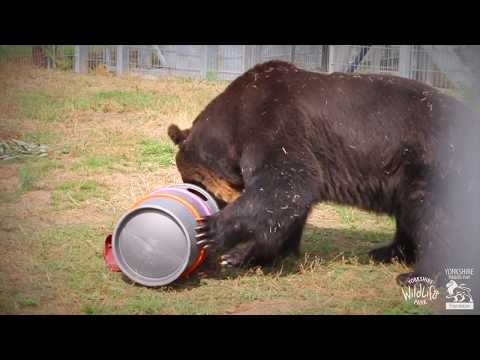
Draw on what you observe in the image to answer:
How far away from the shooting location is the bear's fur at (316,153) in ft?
17.8

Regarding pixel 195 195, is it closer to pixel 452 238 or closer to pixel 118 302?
pixel 118 302

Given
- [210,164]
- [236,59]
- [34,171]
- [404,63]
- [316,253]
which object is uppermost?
[404,63]

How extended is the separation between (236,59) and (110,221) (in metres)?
4.70

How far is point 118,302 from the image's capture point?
4.99m

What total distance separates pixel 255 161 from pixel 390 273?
1596 mm

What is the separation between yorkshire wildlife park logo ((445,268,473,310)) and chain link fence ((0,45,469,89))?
184 cm

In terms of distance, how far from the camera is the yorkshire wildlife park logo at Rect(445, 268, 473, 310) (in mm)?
4875

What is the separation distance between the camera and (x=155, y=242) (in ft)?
17.0

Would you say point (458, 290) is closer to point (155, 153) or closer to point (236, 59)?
point (155, 153)

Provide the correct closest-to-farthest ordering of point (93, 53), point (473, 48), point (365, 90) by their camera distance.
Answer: point (473, 48) < point (365, 90) < point (93, 53)

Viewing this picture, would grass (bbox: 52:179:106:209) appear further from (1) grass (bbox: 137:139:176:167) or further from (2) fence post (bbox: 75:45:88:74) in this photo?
(2) fence post (bbox: 75:45:88:74)

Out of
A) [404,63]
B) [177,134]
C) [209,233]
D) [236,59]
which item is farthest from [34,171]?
[404,63]

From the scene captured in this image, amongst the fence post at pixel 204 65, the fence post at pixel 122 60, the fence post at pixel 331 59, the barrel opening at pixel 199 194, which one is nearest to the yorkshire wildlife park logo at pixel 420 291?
the barrel opening at pixel 199 194

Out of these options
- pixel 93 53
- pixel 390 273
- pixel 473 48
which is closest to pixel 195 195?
pixel 390 273
